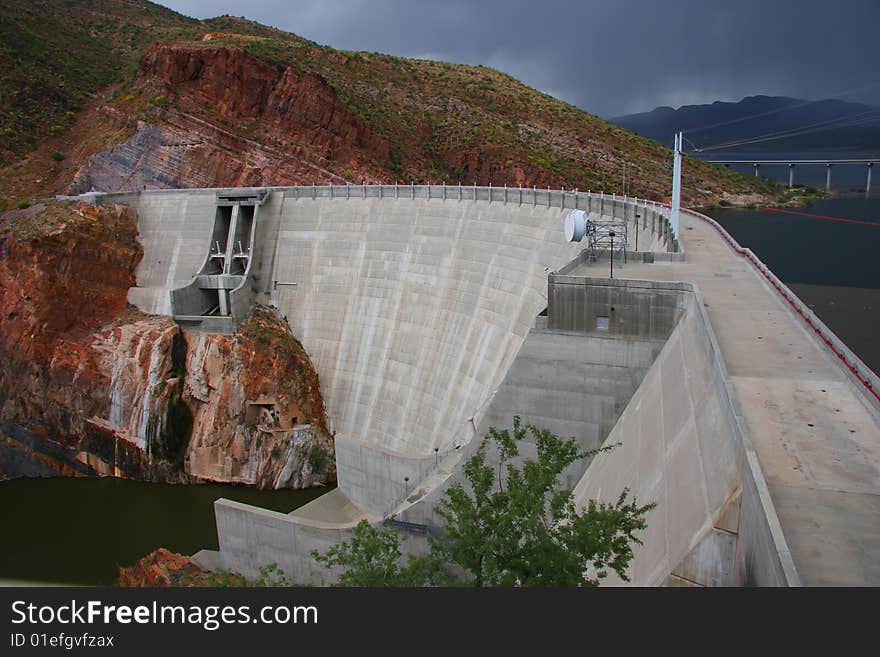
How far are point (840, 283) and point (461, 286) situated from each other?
28.3 meters

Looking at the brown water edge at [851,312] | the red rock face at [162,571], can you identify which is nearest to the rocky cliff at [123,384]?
the red rock face at [162,571]

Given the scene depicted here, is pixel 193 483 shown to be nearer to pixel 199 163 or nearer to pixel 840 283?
pixel 199 163

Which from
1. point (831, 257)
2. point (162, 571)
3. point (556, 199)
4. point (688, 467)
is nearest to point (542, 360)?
point (688, 467)

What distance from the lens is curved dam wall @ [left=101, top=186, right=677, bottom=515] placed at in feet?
83.8

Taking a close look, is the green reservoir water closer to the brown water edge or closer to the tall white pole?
the tall white pole

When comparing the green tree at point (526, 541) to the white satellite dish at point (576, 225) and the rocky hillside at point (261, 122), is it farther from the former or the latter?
the rocky hillside at point (261, 122)

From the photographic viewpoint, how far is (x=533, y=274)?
86.1 ft

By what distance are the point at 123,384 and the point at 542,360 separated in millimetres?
24879

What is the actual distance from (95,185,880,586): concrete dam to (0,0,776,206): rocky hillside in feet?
35.1

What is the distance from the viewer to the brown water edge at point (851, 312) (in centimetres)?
3406

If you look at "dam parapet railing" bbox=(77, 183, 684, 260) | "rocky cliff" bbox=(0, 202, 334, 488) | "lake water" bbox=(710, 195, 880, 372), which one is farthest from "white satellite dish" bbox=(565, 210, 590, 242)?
"lake water" bbox=(710, 195, 880, 372)

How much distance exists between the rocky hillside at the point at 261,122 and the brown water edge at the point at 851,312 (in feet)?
77.8

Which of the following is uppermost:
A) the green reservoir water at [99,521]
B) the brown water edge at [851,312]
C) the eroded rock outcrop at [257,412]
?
the brown water edge at [851,312]

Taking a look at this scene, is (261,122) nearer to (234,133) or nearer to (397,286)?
(234,133)
